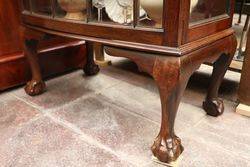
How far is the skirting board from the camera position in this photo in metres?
0.96

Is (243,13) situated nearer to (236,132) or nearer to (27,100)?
(236,132)

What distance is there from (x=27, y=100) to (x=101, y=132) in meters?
0.41

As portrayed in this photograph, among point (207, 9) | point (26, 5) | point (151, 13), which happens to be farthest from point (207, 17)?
point (26, 5)

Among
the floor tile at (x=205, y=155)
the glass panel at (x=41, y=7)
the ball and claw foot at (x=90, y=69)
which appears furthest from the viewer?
the ball and claw foot at (x=90, y=69)

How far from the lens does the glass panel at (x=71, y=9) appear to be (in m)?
0.76

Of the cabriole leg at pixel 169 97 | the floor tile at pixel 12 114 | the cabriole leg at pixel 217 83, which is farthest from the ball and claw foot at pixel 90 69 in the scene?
the cabriole leg at pixel 169 97

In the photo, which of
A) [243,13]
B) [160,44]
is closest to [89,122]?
[160,44]

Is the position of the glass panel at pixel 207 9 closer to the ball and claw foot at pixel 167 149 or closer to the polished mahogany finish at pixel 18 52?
the ball and claw foot at pixel 167 149

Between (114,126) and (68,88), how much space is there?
41 centimetres

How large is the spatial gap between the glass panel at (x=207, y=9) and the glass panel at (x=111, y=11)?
16 centimetres

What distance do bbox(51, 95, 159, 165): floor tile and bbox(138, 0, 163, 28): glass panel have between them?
1.21 feet

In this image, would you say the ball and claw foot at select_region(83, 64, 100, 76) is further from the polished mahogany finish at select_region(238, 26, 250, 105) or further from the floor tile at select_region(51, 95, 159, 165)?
the polished mahogany finish at select_region(238, 26, 250, 105)

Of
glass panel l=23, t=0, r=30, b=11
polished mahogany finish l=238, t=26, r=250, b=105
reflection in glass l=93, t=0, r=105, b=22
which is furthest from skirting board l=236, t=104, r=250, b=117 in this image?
glass panel l=23, t=0, r=30, b=11

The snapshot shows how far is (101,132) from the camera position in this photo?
0.87 m
